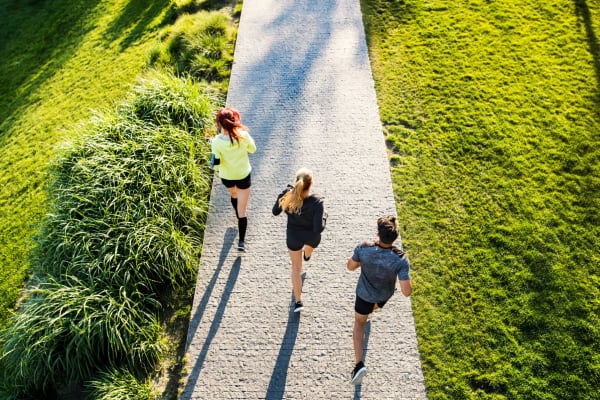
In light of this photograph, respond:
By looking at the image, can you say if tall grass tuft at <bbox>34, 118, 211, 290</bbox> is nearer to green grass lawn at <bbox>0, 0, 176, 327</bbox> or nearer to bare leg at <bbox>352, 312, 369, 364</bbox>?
green grass lawn at <bbox>0, 0, 176, 327</bbox>

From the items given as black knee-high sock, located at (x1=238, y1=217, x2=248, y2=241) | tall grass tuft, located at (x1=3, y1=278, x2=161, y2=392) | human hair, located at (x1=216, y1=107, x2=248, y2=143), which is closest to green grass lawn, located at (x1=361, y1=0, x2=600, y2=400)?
black knee-high sock, located at (x1=238, y1=217, x2=248, y2=241)

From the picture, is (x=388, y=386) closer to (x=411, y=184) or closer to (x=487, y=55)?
(x=411, y=184)

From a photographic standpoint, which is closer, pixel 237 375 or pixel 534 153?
Answer: pixel 237 375

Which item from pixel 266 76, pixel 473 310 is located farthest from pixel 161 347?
pixel 266 76

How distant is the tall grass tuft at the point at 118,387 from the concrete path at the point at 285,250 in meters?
0.46

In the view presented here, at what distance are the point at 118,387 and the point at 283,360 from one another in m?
1.77

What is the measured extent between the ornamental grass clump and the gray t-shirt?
8.38 ft

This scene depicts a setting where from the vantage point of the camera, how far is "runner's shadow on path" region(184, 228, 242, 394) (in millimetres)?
4543

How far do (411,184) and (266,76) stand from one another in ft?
12.4

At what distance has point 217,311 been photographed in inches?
197

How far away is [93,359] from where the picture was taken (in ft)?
14.6

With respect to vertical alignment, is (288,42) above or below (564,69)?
above

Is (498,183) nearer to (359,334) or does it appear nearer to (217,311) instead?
(359,334)

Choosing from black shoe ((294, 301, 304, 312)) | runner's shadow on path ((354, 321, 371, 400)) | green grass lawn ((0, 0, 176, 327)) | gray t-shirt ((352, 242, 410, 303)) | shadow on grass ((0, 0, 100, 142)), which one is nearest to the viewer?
gray t-shirt ((352, 242, 410, 303))
